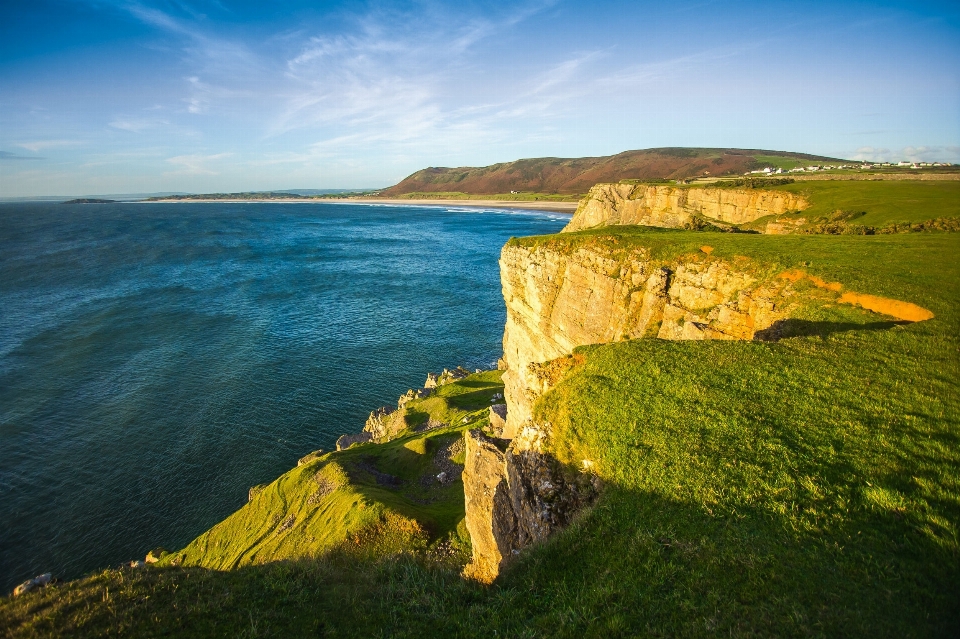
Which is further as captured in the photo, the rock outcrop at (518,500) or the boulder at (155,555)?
the boulder at (155,555)

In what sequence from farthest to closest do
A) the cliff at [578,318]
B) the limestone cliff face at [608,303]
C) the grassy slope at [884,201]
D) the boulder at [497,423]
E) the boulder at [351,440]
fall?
the boulder at [351,440] < the grassy slope at [884,201] < the boulder at [497,423] < the limestone cliff face at [608,303] < the cliff at [578,318]

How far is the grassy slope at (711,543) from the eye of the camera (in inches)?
290

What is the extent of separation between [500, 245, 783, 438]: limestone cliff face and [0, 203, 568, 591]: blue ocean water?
2266 centimetres

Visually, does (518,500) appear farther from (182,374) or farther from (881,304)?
(182,374)

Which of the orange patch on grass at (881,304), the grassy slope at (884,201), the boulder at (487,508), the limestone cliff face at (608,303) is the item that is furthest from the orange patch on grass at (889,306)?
the grassy slope at (884,201)

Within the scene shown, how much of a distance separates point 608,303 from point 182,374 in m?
53.5

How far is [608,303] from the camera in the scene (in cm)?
2806

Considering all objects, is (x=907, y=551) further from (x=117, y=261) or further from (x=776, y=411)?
(x=117, y=261)

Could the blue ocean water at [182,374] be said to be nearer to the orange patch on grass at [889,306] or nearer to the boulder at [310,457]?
the boulder at [310,457]

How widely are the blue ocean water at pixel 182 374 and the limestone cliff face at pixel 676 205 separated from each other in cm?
2936

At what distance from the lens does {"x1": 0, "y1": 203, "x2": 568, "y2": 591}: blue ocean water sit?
34.3 meters

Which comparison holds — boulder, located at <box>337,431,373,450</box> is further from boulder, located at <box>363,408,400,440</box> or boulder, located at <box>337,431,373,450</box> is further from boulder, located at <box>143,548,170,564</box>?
boulder, located at <box>143,548,170,564</box>

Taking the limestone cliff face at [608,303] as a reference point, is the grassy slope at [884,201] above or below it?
above

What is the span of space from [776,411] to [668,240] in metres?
19.1
